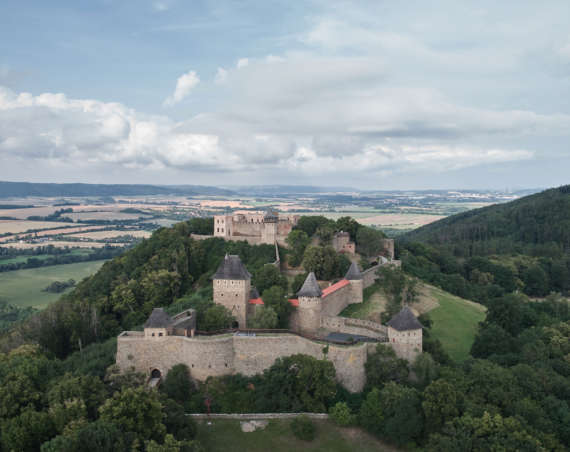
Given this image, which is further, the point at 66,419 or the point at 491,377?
the point at 491,377

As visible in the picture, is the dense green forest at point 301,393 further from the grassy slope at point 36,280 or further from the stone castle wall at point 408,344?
the grassy slope at point 36,280

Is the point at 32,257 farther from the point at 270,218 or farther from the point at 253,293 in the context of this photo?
the point at 253,293

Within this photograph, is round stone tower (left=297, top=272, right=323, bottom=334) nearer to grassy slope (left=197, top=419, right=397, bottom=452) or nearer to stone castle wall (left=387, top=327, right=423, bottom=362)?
stone castle wall (left=387, top=327, right=423, bottom=362)

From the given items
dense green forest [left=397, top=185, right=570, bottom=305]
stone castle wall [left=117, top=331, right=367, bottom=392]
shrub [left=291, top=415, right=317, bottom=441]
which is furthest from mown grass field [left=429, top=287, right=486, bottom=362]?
shrub [left=291, top=415, right=317, bottom=441]

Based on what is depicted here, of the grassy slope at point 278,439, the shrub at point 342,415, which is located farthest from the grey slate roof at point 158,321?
the shrub at point 342,415

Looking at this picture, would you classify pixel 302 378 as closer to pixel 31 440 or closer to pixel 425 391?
pixel 425 391

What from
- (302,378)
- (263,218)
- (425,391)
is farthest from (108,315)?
(425,391)

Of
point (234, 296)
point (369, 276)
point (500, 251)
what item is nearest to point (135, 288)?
point (234, 296)
